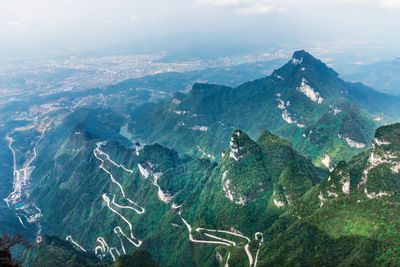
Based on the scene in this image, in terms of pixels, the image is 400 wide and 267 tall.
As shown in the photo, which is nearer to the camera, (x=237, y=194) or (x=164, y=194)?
(x=237, y=194)

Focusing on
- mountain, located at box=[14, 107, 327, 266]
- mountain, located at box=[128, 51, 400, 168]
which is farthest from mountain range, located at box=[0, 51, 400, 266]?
mountain, located at box=[128, 51, 400, 168]

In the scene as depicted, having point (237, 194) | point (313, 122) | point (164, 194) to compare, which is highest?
point (237, 194)

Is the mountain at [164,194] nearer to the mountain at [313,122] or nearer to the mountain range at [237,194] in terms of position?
the mountain range at [237,194]

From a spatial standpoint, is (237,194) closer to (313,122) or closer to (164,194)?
(164,194)

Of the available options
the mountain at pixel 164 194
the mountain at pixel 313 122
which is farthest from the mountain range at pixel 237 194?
the mountain at pixel 313 122

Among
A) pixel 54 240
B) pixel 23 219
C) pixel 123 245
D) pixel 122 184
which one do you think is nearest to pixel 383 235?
pixel 123 245

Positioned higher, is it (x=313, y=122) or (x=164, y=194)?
(x=313, y=122)

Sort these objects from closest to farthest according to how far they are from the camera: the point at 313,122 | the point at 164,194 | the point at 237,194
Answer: the point at 237,194 < the point at 164,194 < the point at 313,122

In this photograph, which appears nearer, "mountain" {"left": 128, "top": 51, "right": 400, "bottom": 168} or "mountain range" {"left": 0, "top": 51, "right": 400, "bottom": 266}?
"mountain range" {"left": 0, "top": 51, "right": 400, "bottom": 266}

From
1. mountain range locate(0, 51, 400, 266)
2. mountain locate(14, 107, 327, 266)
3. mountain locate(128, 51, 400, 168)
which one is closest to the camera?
mountain range locate(0, 51, 400, 266)

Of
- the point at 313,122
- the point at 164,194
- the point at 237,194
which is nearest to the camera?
the point at 237,194

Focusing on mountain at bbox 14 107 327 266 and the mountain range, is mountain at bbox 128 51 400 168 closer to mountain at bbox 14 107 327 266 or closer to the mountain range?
the mountain range

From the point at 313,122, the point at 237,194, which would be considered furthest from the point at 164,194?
the point at 313,122
